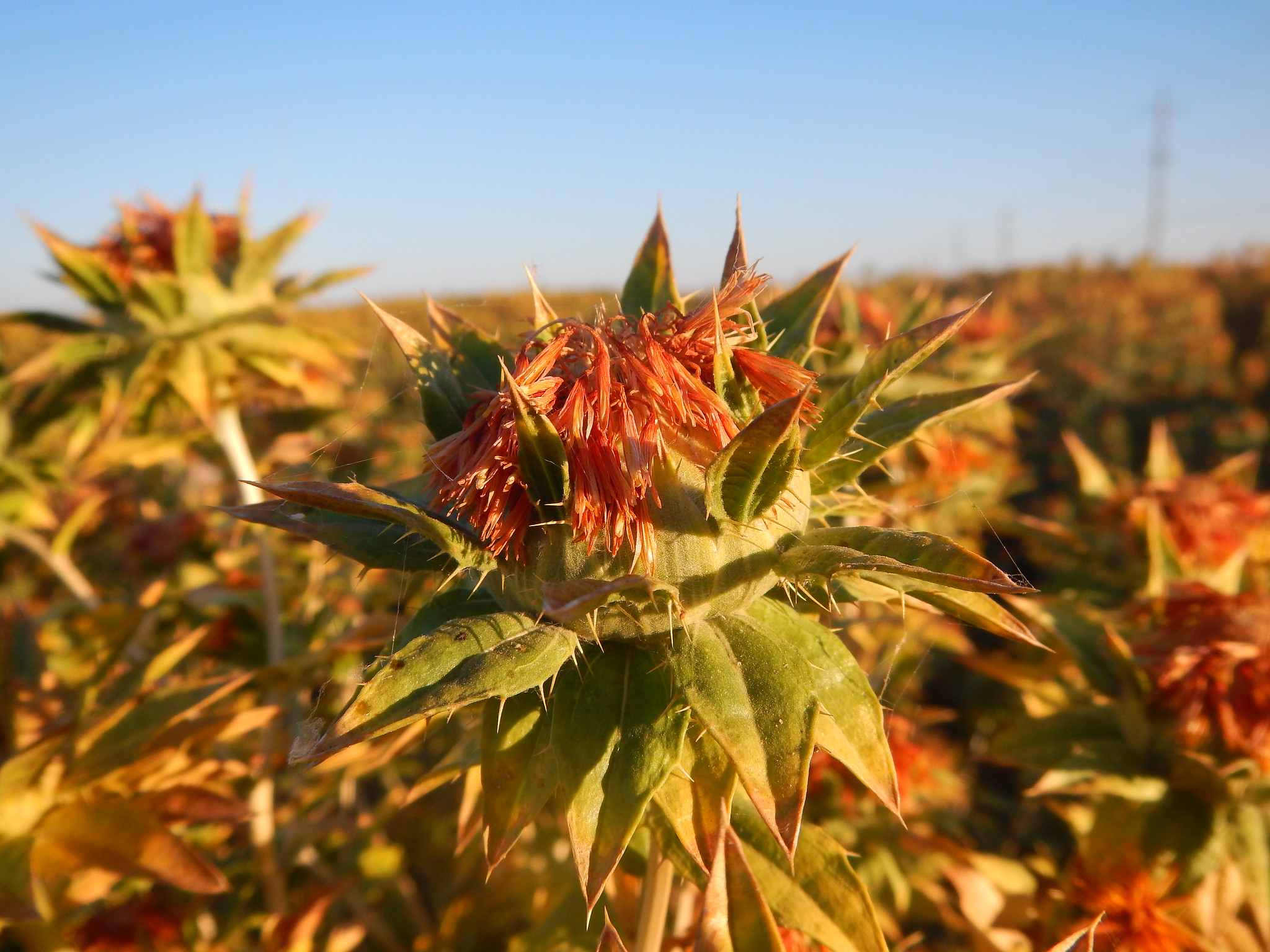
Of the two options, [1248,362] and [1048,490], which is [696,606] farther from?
[1248,362]

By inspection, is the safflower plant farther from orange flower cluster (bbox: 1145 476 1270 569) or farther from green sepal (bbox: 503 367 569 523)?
orange flower cluster (bbox: 1145 476 1270 569)

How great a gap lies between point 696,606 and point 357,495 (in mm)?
547

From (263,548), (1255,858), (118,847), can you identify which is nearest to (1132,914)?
(1255,858)

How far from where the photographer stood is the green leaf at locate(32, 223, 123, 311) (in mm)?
2943

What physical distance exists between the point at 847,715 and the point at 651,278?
94 centimetres

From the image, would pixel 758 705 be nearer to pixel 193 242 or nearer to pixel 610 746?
pixel 610 746

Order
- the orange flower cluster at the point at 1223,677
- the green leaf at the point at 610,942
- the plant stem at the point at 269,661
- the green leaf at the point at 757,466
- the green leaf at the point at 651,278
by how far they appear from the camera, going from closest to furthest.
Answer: the green leaf at the point at 757,466 < the green leaf at the point at 610,942 < the green leaf at the point at 651,278 < the orange flower cluster at the point at 1223,677 < the plant stem at the point at 269,661

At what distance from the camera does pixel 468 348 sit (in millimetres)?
1616

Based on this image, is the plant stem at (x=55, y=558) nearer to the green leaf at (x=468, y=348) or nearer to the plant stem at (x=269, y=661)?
the plant stem at (x=269, y=661)

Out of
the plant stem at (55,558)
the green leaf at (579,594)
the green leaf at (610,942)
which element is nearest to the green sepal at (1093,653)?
the green leaf at (610,942)

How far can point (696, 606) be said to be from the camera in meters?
1.29

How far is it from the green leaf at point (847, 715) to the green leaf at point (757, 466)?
0.79ft

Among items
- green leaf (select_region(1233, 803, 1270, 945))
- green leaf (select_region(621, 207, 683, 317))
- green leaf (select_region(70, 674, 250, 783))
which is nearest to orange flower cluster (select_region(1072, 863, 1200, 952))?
green leaf (select_region(1233, 803, 1270, 945))

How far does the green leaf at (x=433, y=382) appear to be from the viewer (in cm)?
144
